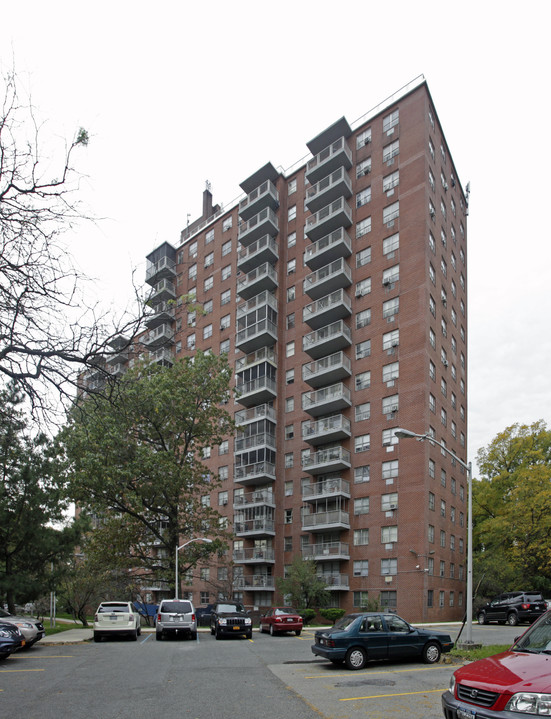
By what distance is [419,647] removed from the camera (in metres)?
16.5

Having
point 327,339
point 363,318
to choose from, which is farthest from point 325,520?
point 363,318

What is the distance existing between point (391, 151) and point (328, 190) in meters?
6.13

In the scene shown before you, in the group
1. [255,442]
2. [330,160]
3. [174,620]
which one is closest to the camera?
[174,620]

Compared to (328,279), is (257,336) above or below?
below

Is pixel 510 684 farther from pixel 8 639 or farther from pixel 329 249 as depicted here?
pixel 329 249

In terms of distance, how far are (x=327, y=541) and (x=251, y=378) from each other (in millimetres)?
16752

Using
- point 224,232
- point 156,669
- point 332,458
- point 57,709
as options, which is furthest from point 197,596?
point 57,709

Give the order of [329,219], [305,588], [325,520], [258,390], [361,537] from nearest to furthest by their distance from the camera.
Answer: [305,588], [361,537], [325,520], [329,219], [258,390]

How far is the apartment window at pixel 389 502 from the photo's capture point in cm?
4369

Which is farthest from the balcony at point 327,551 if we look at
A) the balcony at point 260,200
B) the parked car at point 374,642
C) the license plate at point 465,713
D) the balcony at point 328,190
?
→ the license plate at point 465,713

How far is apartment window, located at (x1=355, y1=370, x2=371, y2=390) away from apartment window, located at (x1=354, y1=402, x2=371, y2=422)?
1436 mm

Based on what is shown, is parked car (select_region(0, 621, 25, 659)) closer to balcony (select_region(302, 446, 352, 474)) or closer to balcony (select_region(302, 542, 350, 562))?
balcony (select_region(302, 542, 350, 562))

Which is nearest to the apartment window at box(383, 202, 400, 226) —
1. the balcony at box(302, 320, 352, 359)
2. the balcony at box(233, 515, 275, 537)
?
the balcony at box(302, 320, 352, 359)

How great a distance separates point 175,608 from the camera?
2572 centimetres
